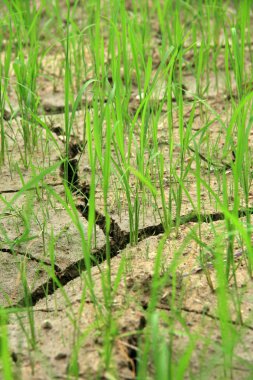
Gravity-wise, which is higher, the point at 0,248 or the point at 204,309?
the point at 0,248

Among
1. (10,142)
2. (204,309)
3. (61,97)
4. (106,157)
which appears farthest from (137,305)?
(61,97)

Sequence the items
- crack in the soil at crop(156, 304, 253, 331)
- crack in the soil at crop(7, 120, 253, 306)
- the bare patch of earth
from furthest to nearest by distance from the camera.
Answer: crack in the soil at crop(7, 120, 253, 306) < crack in the soil at crop(156, 304, 253, 331) < the bare patch of earth

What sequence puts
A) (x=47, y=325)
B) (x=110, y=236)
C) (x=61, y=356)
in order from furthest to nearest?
(x=110, y=236) → (x=47, y=325) → (x=61, y=356)

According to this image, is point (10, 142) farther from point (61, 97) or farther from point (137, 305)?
point (137, 305)

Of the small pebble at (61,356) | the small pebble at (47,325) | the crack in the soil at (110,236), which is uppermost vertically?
the crack in the soil at (110,236)

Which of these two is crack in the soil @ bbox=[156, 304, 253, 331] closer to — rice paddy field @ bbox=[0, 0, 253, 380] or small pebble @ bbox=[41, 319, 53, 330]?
rice paddy field @ bbox=[0, 0, 253, 380]

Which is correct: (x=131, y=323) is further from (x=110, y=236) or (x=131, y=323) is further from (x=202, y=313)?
(x=110, y=236)

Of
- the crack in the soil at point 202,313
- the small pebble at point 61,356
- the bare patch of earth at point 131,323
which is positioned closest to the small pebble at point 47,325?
the bare patch of earth at point 131,323

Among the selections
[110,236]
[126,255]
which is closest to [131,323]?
[126,255]

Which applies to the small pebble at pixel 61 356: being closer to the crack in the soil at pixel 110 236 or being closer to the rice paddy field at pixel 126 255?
the rice paddy field at pixel 126 255

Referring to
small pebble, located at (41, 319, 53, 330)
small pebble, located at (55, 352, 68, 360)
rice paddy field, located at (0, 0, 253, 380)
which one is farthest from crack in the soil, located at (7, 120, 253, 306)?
small pebble, located at (55, 352, 68, 360)

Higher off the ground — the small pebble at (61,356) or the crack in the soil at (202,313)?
the crack in the soil at (202,313)
